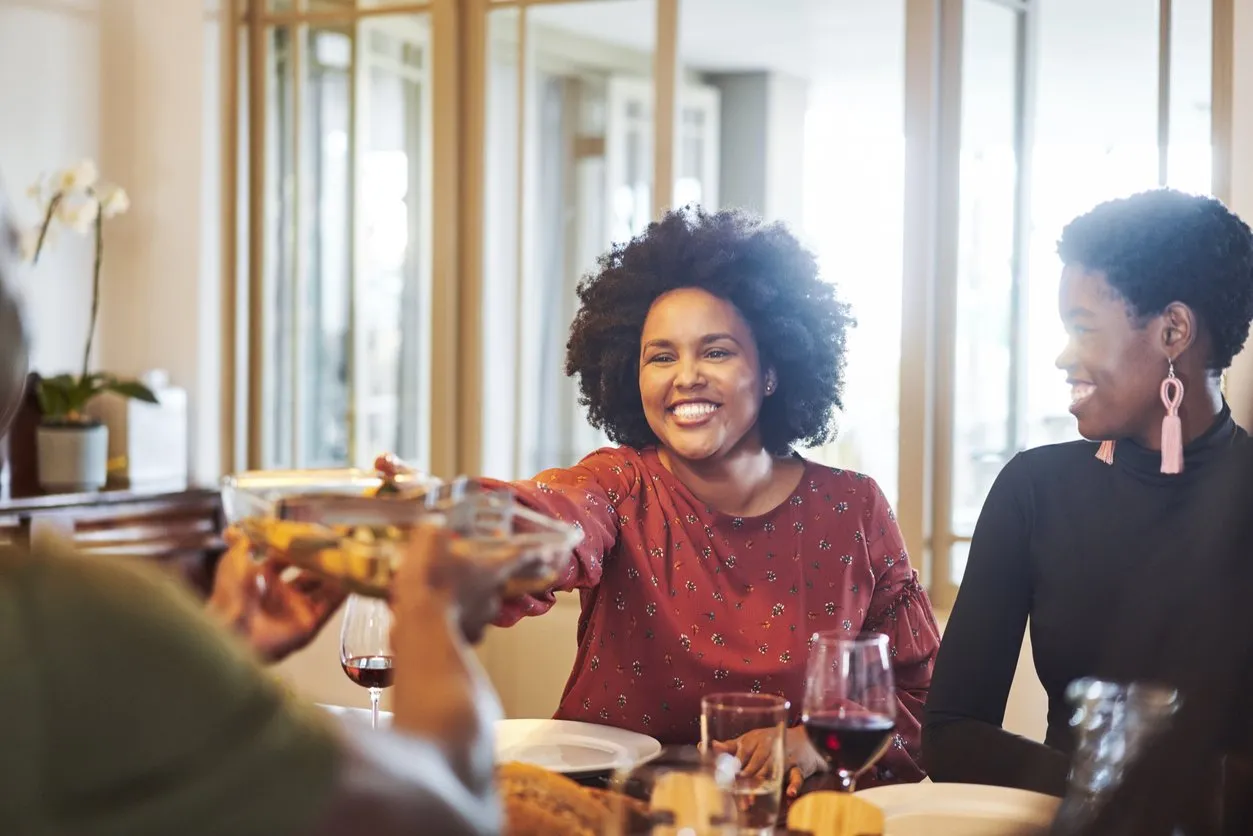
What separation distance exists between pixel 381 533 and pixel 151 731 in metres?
0.39

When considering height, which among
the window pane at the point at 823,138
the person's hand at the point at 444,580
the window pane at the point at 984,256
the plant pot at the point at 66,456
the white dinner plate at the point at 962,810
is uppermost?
the window pane at the point at 823,138

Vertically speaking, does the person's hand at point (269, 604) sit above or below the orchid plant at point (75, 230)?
below

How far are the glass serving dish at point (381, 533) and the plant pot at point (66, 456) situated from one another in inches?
112

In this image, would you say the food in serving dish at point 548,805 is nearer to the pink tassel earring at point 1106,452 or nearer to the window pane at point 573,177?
the pink tassel earring at point 1106,452

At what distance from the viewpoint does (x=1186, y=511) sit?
1744mm

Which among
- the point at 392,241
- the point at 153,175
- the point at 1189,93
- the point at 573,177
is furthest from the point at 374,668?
the point at 573,177

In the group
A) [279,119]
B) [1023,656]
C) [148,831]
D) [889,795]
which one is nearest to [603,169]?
[279,119]

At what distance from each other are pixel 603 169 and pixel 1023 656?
3.81m

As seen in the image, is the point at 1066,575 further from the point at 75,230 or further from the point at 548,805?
the point at 75,230

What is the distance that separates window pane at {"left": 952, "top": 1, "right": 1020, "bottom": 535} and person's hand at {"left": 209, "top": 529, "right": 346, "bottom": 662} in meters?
2.63

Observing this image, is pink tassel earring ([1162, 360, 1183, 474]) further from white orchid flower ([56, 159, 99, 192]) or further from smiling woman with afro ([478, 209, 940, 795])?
white orchid flower ([56, 159, 99, 192])

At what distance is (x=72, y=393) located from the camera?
12.7 feet

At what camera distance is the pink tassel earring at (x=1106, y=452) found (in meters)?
1.83

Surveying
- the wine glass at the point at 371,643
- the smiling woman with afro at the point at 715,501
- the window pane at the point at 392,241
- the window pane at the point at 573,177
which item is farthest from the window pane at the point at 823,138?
the wine glass at the point at 371,643
